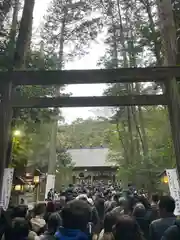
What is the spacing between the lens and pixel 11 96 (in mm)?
5211

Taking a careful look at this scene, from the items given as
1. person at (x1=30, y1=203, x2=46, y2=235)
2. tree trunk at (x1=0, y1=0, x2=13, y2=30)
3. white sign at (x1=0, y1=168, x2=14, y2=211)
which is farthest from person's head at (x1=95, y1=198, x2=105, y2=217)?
tree trunk at (x1=0, y1=0, x2=13, y2=30)

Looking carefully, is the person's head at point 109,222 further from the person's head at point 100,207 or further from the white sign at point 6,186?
the person's head at point 100,207

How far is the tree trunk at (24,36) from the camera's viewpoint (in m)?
6.55


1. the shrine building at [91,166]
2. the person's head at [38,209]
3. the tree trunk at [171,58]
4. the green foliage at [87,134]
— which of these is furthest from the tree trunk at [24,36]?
the green foliage at [87,134]

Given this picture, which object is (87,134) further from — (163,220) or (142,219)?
(163,220)

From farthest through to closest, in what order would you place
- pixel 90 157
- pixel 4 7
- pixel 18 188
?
pixel 90 157 < pixel 18 188 < pixel 4 7

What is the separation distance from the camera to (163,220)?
12.0 feet

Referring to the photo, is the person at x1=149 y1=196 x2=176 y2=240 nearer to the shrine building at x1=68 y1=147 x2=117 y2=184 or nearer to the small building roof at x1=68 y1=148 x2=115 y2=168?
the shrine building at x1=68 y1=147 x2=117 y2=184

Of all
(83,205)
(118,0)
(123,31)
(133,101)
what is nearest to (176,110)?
(133,101)

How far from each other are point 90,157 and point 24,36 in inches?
1313

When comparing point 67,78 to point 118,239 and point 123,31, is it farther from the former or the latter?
point 123,31

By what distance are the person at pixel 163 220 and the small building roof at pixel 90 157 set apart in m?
33.5

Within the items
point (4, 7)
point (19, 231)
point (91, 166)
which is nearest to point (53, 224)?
point (19, 231)

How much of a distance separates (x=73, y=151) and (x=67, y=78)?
36025 mm
